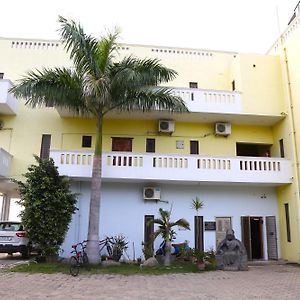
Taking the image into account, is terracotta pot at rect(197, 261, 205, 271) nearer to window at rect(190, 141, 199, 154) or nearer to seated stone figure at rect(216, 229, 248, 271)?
seated stone figure at rect(216, 229, 248, 271)

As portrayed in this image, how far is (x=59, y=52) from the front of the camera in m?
16.4

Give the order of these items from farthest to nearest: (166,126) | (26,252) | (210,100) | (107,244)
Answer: (166,126)
(210,100)
(107,244)
(26,252)

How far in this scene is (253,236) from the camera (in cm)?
1545

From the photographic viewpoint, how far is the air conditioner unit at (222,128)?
15.9 metres

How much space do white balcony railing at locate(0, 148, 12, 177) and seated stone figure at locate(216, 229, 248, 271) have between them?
9056 millimetres

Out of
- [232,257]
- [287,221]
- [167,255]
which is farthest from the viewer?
[287,221]

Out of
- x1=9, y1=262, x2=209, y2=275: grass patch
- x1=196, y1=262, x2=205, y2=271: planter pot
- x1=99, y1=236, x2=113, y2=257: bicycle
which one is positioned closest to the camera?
x1=9, y1=262, x2=209, y2=275: grass patch

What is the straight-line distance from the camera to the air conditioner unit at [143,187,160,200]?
14.5 m

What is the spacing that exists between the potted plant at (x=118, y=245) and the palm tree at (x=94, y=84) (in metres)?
1.69

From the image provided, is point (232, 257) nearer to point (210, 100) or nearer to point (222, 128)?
point (222, 128)

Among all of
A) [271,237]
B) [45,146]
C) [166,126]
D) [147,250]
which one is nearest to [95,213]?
[147,250]

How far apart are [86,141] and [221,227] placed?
7.01m

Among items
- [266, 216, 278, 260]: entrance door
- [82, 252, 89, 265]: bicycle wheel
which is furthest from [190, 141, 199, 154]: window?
[82, 252, 89, 265]: bicycle wheel

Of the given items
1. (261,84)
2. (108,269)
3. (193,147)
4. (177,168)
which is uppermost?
(261,84)
